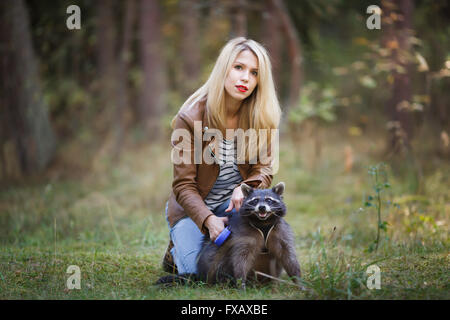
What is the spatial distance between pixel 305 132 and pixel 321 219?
349cm

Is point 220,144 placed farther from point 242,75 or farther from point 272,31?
point 272,31

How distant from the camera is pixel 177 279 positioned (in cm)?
351

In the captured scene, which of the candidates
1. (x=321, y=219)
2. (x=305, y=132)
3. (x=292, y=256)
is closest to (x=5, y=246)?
(x=292, y=256)

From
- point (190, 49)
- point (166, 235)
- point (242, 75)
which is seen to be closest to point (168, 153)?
point (190, 49)

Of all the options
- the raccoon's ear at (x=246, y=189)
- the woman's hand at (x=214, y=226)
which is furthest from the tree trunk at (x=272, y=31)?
the woman's hand at (x=214, y=226)

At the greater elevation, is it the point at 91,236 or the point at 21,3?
the point at 21,3

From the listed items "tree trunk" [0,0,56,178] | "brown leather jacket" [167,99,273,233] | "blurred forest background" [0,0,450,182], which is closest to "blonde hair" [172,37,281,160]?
"brown leather jacket" [167,99,273,233]

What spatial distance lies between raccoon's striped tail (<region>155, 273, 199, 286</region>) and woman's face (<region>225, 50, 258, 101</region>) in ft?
5.13

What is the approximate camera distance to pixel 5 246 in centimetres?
450

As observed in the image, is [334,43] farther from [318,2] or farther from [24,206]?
[24,206]

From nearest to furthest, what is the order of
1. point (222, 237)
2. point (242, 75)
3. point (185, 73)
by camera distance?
point (222, 237) < point (242, 75) < point (185, 73)

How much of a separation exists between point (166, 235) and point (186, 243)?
63.5 inches
